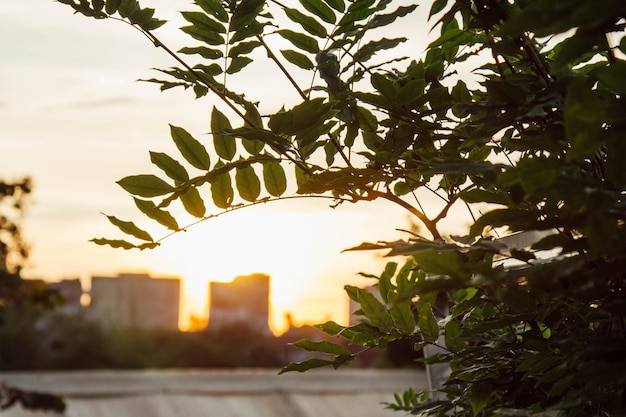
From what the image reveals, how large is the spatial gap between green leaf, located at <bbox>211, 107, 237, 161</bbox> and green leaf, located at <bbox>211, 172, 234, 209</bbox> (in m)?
0.03

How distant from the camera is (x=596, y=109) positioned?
1.87 ft

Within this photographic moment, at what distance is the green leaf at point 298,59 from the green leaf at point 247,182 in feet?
0.51

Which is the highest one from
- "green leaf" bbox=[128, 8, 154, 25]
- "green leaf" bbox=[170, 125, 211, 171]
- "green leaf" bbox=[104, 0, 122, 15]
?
"green leaf" bbox=[104, 0, 122, 15]

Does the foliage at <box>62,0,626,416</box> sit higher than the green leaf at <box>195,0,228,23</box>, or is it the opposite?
the green leaf at <box>195,0,228,23</box>

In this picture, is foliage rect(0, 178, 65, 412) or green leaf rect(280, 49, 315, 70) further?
foliage rect(0, 178, 65, 412)

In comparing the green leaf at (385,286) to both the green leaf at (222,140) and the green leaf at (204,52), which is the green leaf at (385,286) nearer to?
the green leaf at (222,140)

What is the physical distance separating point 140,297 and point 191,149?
16.9 metres

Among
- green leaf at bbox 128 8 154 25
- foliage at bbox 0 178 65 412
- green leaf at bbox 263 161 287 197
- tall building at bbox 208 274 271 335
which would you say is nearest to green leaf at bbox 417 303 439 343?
green leaf at bbox 263 161 287 197

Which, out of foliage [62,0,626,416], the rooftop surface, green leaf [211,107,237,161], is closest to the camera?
foliage [62,0,626,416]

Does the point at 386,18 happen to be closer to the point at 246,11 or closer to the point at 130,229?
the point at 246,11

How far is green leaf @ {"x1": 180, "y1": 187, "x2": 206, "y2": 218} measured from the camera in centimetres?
104

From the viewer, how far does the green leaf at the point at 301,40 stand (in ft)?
3.41

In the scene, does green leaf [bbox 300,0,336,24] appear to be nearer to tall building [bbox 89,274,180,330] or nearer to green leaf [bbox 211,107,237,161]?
green leaf [bbox 211,107,237,161]

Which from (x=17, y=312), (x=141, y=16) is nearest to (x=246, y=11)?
(x=141, y=16)
